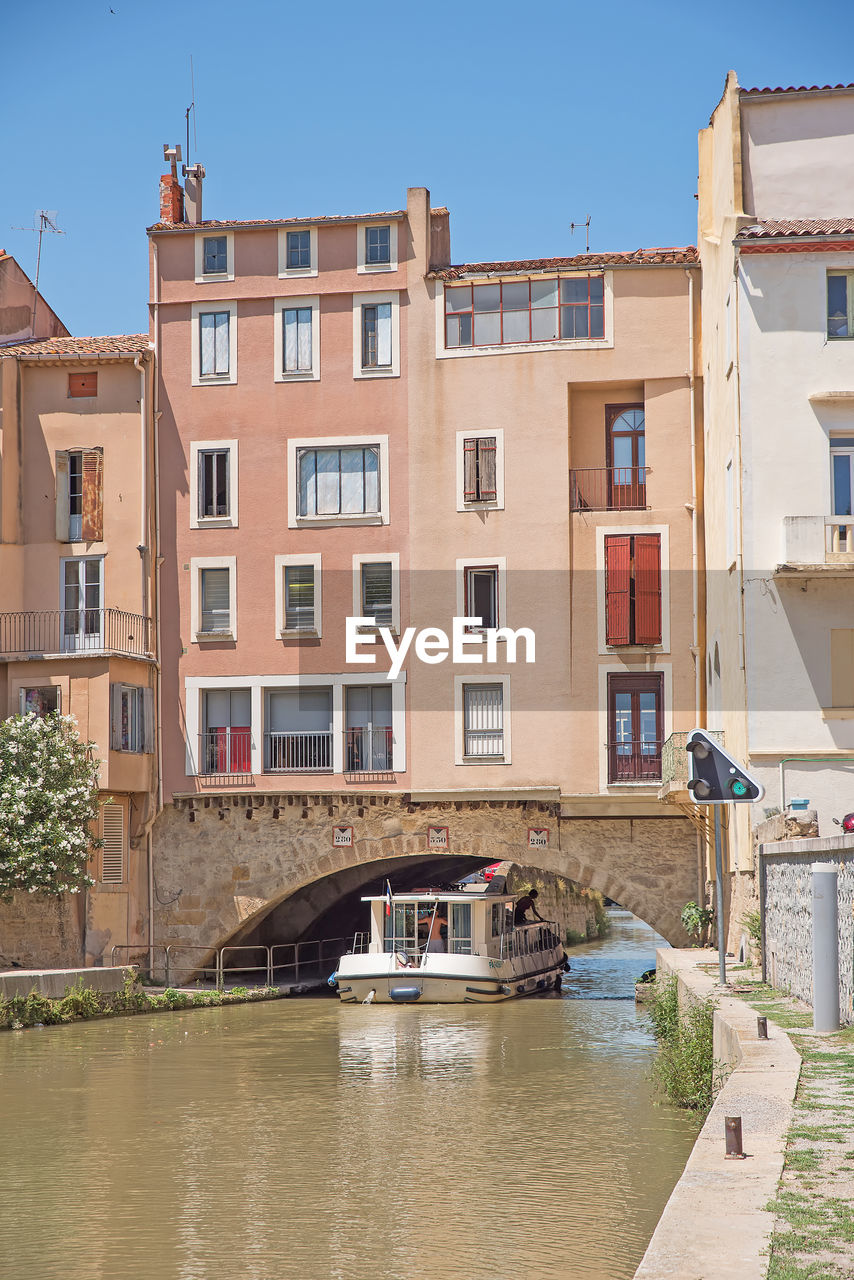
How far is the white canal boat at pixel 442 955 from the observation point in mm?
31031

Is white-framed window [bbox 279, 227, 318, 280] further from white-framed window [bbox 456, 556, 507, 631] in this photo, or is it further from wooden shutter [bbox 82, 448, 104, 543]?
white-framed window [bbox 456, 556, 507, 631]

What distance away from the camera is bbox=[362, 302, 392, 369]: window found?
34406 millimetres

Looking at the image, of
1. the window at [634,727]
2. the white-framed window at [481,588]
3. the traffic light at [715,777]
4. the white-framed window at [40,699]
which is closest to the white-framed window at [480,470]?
the white-framed window at [481,588]

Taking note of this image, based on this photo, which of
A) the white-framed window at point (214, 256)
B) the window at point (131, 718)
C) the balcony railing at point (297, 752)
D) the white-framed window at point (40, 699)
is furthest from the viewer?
the white-framed window at point (214, 256)

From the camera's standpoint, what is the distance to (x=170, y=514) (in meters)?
35.0

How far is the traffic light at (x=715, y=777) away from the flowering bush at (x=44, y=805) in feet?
54.9

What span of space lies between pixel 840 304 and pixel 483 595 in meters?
10.1

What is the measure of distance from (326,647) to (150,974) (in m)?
7.91

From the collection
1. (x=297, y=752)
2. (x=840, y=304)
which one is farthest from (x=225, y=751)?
(x=840, y=304)

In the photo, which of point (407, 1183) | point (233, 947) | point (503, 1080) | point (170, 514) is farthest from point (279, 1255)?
point (170, 514)

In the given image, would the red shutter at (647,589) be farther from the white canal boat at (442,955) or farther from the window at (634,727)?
the white canal boat at (442,955)

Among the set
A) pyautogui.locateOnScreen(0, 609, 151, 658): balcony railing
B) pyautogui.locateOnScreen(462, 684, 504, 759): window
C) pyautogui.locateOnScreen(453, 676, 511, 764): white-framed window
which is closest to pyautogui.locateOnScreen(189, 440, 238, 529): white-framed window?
pyautogui.locateOnScreen(0, 609, 151, 658): balcony railing

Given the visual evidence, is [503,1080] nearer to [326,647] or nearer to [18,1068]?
[18,1068]

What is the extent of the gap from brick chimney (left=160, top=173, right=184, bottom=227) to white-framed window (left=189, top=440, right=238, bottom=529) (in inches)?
237
